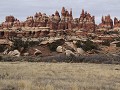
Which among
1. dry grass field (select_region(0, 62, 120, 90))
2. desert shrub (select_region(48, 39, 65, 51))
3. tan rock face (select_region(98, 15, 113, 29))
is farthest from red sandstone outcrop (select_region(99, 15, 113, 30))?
dry grass field (select_region(0, 62, 120, 90))

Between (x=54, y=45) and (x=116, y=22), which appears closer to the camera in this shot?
(x=54, y=45)

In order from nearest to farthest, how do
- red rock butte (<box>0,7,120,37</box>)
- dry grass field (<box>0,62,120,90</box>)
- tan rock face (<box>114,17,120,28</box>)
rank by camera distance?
dry grass field (<box>0,62,120,90</box>), red rock butte (<box>0,7,120,37</box>), tan rock face (<box>114,17,120,28</box>)

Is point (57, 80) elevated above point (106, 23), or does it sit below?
below

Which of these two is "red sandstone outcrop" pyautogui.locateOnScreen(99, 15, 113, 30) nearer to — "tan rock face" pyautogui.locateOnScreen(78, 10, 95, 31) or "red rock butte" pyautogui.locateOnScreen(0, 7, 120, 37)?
"red rock butte" pyautogui.locateOnScreen(0, 7, 120, 37)

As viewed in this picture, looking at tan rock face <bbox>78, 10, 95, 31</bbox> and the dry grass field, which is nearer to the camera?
the dry grass field

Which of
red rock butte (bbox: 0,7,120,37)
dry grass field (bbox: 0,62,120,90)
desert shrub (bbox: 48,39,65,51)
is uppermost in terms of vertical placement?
red rock butte (bbox: 0,7,120,37)

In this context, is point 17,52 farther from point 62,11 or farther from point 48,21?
point 62,11

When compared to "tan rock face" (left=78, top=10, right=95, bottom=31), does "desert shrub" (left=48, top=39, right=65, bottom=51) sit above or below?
below

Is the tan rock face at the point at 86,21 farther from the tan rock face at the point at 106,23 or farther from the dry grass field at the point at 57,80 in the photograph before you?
the dry grass field at the point at 57,80

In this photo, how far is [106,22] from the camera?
133750 mm

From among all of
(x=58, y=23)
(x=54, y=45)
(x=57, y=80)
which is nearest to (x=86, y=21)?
(x=58, y=23)

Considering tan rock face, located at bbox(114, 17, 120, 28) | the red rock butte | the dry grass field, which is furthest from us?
tan rock face, located at bbox(114, 17, 120, 28)

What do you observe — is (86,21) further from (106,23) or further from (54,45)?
(54,45)

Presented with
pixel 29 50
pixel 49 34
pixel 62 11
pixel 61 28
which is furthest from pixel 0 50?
pixel 62 11
